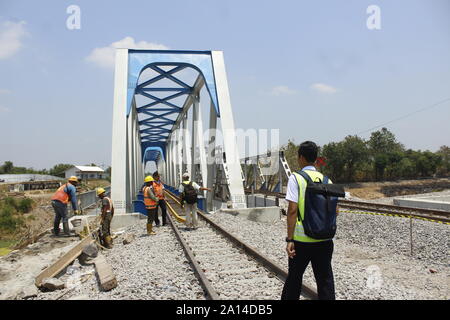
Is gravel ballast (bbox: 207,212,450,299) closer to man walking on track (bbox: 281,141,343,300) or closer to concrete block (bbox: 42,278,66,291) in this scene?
man walking on track (bbox: 281,141,343,300)

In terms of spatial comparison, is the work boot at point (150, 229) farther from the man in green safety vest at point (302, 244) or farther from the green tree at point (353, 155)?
the green tree at point (353, 155)

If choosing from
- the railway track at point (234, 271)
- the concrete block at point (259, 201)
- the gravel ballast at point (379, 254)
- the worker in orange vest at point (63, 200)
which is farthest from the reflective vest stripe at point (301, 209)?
the concrete block at point (259, 201)

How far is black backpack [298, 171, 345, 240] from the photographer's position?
3010 millimetres

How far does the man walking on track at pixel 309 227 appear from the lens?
3.03 metres

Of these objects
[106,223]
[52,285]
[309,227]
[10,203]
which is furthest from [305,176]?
[10,203]

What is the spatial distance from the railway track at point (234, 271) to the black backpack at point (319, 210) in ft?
4.38

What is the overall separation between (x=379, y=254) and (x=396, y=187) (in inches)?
1614

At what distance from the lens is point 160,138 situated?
4734cm

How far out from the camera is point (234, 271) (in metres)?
5.30

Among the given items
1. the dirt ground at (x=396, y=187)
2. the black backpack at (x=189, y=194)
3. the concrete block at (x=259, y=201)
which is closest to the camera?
the black backpack at (x=189, y=194)

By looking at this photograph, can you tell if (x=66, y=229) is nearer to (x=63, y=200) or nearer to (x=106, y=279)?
(x=63, y=200)

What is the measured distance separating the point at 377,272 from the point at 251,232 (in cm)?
379
